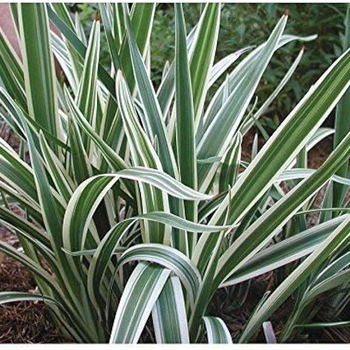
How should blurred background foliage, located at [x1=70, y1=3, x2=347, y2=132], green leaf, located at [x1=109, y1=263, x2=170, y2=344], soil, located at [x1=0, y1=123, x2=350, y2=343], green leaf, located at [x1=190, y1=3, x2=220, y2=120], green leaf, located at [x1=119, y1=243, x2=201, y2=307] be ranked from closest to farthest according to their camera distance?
green leaf, located at [x1=109, y1=263, x2=170, y2=344] < green leaf, located at [x1=119, y1=243, x2=201, y2=307] < green leaf, located at [x1=190, y1=3, x2=220, y2=120] < soil, located at [x1=0, y1=123, x2=350, y2=343] < blurred background foliage, located at [x1=70, y1=3, x2=347, y2=132]

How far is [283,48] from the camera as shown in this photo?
1.78 metres

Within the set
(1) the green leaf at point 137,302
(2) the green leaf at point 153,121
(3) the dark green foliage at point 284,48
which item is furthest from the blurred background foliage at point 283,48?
(1) the green leaf at point 137,302

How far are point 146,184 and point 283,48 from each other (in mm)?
1122

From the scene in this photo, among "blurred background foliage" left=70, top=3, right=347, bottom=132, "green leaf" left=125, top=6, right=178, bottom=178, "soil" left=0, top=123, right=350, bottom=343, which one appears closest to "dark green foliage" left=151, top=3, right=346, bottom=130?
"blurred background foliage" left=70, top=3, right=347, bottom=132

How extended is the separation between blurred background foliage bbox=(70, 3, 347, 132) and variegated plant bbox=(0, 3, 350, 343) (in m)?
0.87

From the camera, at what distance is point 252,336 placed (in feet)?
2.88

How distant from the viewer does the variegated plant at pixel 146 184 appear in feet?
2.39

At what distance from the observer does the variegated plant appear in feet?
2.39

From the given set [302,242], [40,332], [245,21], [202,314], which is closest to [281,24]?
[302,242]

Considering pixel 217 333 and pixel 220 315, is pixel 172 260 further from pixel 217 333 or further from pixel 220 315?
pixel 220 315

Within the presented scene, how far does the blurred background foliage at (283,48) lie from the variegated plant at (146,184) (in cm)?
87

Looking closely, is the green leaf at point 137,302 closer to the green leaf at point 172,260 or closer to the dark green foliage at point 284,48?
the green leaf at point 172,260

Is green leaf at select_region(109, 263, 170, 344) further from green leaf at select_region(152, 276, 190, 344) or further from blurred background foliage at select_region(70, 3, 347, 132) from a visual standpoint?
blurred background foliage at select_region(70, 3, 347, 132)

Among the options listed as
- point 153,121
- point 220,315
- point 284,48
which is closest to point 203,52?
point 153,121
